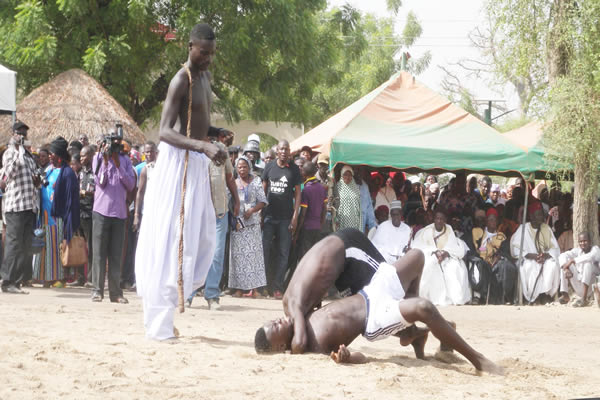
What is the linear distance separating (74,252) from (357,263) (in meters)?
5.46

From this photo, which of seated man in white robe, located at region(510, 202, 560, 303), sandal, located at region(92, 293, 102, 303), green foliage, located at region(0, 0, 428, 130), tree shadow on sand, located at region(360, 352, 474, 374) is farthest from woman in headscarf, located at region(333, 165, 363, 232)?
green foliage, located at region(0, 0, 428, 130)

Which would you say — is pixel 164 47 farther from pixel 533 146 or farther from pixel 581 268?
pixel 581 268

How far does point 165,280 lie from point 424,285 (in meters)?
7.46

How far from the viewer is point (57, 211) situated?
10836mm

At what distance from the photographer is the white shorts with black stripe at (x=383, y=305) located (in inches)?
226

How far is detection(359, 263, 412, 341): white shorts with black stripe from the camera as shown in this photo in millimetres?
5750

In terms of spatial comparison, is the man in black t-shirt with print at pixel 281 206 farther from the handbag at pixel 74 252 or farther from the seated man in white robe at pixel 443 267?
the handbag at pixel 74 252

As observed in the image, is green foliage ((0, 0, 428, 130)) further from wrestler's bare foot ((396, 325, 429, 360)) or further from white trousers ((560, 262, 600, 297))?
wrestler's bare foot ((396, 325, 429, 360))

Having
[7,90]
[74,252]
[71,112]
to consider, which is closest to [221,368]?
[74,252]

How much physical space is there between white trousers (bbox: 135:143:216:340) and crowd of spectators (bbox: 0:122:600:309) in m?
3.10

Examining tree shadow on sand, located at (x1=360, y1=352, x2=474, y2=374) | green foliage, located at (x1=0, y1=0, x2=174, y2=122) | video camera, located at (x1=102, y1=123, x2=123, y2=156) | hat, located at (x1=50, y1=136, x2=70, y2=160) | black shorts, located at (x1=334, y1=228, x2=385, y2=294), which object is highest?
green foliage, located at (x1=0, y1=0, x2=174, y2=122)

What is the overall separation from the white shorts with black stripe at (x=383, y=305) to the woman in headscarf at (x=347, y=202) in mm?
6799

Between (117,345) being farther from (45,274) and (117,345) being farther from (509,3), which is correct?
(509,3)

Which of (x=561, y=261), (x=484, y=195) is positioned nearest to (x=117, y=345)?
(x=561, y=261)
